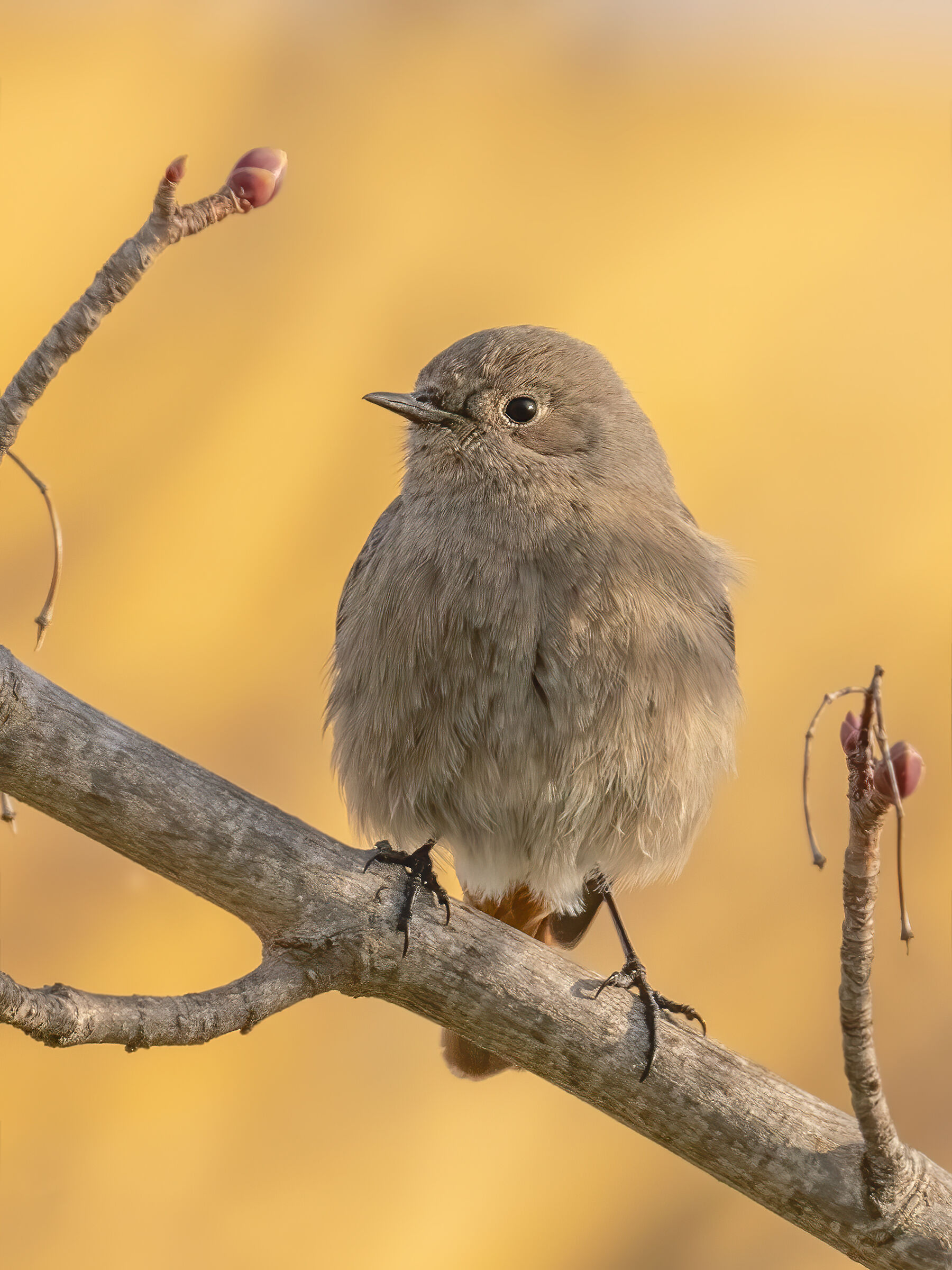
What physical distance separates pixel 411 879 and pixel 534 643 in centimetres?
54

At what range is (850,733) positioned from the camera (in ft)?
4.66

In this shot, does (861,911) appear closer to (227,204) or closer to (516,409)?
(227,204)

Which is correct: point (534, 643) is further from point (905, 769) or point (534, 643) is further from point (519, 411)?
point (905, 769)

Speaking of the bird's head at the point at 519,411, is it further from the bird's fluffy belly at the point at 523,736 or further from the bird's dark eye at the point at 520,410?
the bird's fluffy belly at the point at 523,736

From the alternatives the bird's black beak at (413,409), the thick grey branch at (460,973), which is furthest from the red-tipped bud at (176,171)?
the bird's black beak at (413,409)

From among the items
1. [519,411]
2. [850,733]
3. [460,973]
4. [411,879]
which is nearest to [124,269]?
[850,733]

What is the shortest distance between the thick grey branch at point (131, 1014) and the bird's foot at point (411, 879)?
1.03ft

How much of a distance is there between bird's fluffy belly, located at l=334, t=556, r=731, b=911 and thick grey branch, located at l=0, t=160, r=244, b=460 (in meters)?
1.04

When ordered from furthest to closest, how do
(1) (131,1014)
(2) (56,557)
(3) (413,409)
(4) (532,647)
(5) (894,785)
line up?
(3) (413,409) → (4) (532,647) → (2) (56,557) → (1) (131,1014) → (5) (894,785)

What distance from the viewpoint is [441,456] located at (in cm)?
270

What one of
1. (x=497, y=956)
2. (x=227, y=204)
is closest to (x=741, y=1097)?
(x=497, y=956)

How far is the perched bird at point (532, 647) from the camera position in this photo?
242 centimetres

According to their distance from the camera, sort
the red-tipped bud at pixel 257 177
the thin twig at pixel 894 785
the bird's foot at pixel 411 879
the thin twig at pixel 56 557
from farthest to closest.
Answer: the bird's foot at pixel 411 879 → the thin twig at pixel 56 557 → the red-tipped bud at pixel 257 177 → the thin twig at pixel 894 785

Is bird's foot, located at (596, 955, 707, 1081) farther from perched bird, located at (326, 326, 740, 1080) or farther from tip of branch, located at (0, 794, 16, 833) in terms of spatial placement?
tip of branch, located at (0, 794, 16, 833)
